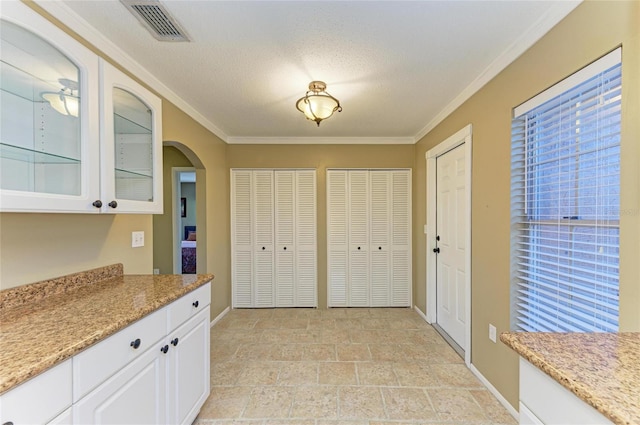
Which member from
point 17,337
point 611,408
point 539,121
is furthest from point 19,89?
point 539,121

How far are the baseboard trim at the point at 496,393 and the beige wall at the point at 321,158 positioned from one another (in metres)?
1.98

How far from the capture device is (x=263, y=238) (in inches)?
148

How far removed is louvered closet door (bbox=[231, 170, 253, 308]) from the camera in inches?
147

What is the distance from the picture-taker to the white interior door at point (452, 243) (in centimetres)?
255

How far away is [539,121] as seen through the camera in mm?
1622

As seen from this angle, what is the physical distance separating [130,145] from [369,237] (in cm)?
294

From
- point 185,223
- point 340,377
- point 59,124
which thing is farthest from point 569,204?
point 185,223

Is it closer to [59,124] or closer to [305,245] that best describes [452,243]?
[305,245]

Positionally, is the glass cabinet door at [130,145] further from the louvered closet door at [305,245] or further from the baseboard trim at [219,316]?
the louvered closet door at [305,245]

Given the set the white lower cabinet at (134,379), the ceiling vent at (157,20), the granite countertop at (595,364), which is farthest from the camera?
the ceiling vent at (157,20)

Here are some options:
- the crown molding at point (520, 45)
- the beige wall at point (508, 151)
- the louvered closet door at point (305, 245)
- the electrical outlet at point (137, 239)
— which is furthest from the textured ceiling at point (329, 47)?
the louvered closet door at point (305, 245)

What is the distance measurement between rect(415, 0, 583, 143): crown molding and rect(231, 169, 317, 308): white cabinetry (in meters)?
2.07

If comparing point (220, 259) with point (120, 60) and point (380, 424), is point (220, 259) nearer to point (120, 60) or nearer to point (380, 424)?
point (120, 60)

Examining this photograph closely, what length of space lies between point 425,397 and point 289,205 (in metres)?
2.62
